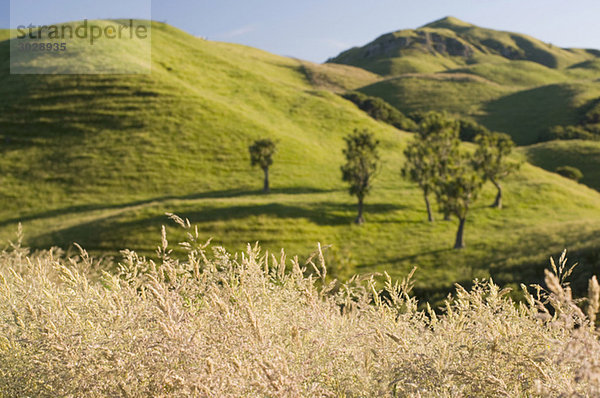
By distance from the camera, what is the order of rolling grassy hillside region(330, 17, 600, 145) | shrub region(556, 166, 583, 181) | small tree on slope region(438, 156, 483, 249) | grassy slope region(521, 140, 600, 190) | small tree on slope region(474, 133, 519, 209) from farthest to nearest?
rolling grassy hillside region(330, 17, 600, 145) → grassy slope region(521, 140, 600, 190) → shrub region(556, 166, 583, 181) → small tree on slope region(474, 133, 519, 209) → small tree on slope region(438, 156, 483, 249)

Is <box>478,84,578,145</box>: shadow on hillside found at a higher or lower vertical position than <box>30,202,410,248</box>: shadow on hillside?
higher

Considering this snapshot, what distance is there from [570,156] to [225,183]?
6580 centimetres

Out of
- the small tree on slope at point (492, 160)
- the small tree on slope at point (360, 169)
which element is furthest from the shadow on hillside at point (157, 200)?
the small tree on slope at point (492, 160)

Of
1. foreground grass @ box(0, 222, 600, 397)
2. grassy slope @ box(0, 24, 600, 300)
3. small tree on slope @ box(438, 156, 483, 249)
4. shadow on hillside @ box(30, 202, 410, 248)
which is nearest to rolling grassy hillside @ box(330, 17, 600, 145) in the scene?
grassy slope @ box(0, 24, 600, 300)

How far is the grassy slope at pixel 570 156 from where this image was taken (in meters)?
69.7

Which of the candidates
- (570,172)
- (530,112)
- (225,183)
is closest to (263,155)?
(225,183)

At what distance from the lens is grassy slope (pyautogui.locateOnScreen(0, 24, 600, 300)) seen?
1526 inches

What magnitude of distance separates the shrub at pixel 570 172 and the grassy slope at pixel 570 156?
1004 mm

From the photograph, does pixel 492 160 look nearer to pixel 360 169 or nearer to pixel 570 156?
pixel 360 169

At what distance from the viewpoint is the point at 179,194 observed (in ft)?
185

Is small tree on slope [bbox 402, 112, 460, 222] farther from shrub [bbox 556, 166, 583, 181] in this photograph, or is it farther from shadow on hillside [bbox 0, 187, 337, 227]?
shrub [bbox 556, 166, 583, 181]

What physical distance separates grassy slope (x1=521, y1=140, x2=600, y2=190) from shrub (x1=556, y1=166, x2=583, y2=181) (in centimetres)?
100

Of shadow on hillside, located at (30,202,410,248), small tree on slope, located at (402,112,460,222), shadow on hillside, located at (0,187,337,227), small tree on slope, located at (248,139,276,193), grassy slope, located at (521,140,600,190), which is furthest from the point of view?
grassy slope, located at (521,140,600,190)

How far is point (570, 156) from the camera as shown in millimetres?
76125
